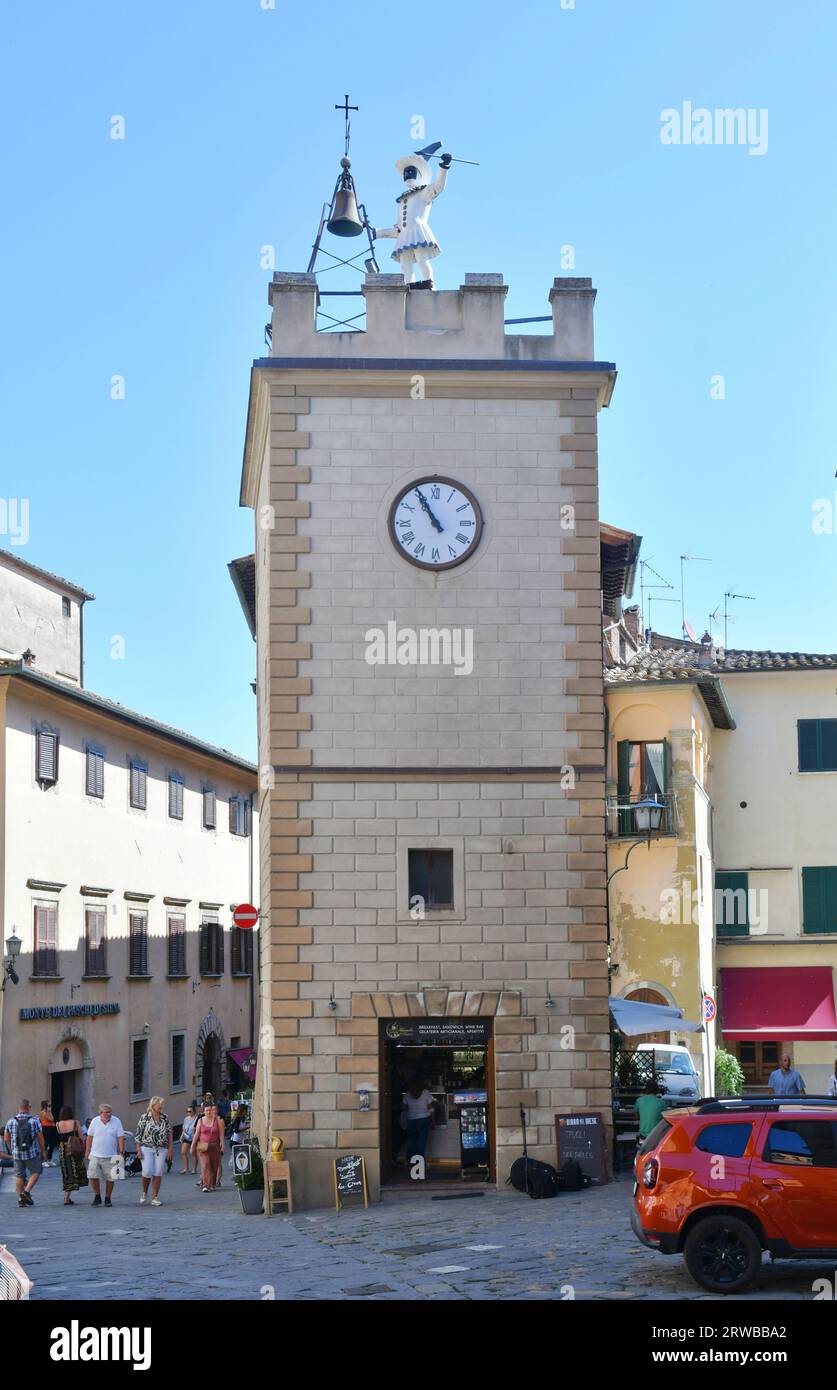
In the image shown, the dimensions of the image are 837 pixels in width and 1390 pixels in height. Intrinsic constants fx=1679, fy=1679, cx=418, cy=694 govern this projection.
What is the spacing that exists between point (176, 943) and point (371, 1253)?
2677 cm

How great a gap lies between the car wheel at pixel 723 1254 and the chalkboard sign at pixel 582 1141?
7.60 m

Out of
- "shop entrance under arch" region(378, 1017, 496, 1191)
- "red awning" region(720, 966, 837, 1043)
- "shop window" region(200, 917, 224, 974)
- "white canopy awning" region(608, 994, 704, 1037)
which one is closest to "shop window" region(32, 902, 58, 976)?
"shop window" region(200, 917, 224, 974)

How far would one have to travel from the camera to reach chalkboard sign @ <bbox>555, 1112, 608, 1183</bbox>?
21.8 m

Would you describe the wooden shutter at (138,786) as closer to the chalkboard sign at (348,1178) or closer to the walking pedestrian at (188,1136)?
the walking pedestrian at (188,1136)

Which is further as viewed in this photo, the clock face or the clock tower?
the clock face

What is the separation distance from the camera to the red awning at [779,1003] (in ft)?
125

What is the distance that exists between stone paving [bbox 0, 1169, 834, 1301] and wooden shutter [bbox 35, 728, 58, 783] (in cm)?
1361

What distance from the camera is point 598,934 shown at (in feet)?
73.4

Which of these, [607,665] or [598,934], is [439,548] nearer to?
[598,934]

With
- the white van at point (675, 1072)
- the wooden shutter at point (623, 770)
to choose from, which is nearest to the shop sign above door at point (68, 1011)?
the wooden shutter at point (623, 770)

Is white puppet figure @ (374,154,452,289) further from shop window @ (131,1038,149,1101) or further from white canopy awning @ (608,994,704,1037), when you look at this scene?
shop window @ (131,1038,149,1101)

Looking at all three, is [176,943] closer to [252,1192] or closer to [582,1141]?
[252,1192]

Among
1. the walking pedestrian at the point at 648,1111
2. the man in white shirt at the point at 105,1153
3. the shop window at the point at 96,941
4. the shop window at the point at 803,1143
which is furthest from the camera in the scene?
the shop window at the point at 96,941
